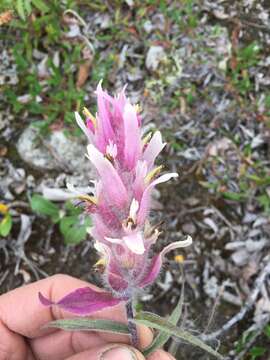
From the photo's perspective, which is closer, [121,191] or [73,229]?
[121,191]

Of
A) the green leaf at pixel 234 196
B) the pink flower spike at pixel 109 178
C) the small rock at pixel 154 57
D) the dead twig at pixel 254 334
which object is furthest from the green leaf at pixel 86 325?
the small rock at pixel 154 57

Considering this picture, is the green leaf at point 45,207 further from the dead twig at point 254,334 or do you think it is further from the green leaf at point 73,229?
the dead twig at point 254,334

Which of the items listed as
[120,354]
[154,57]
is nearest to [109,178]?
[120,354]

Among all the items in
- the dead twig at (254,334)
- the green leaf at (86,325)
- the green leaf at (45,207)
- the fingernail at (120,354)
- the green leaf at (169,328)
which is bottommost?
the dead twig at (254,334)

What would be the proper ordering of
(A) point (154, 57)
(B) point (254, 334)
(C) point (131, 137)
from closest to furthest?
(C) point (131, 137)
(B) point (254, 334)
(A) point (154, 57)

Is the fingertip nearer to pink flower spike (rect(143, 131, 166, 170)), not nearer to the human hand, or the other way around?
the human hand

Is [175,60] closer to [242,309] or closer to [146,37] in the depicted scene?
[146,37]

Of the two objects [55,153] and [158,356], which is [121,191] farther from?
[55,153]
